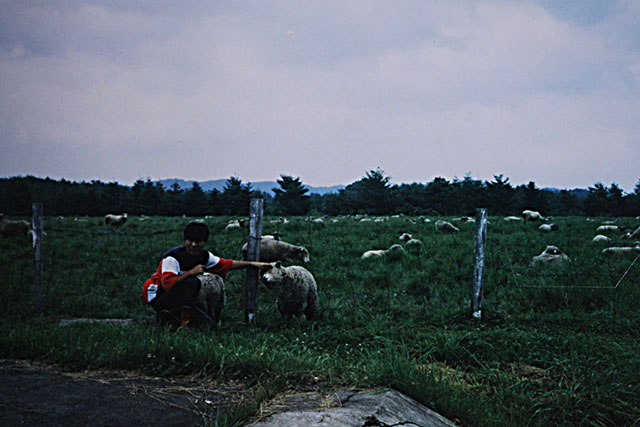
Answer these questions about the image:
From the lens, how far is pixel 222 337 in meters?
5.54

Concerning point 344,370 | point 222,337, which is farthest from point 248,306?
point 344,370

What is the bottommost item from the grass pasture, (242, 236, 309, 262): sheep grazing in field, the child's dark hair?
the grass pasture

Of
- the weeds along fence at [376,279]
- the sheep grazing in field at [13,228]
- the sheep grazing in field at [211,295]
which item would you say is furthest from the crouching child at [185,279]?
the sheep grazing in field at [13,228]

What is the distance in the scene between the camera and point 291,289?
6973 millimetres

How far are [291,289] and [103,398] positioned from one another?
11.9 feet

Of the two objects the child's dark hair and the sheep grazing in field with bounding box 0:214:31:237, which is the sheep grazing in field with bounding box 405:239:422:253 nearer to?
the child's dark hair

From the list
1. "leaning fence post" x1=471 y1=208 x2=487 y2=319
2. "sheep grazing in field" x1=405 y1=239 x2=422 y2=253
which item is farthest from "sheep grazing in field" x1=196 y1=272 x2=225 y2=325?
"sheep grazing in field" x1=405 y1=239 x2=422 y2=253

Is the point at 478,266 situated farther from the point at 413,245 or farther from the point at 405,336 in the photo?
the point at 413,245

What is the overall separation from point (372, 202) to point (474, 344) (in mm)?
47426

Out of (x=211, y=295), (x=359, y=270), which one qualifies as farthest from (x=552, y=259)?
(x=211, y=295)

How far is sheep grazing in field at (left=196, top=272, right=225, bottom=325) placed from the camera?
649 centimetres

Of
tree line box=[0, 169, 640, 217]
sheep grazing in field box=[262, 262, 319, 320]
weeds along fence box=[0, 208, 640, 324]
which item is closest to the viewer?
sheep grazing in field box=[262, 262, 319, 320]

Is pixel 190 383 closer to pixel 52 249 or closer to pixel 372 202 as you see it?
pixel 52 249

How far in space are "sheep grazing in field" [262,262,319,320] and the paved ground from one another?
9.49 feet
